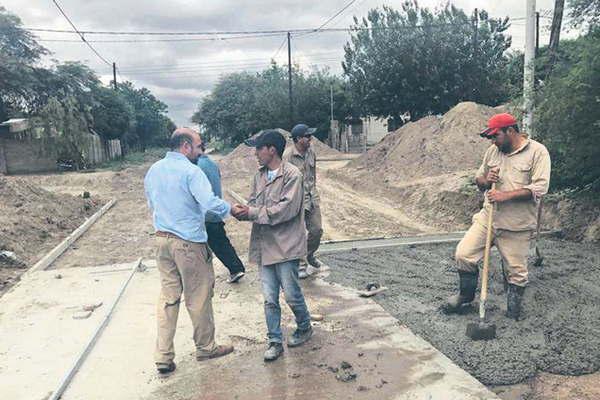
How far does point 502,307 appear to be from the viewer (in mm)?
4867

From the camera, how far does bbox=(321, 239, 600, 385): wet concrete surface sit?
3812 millimetres

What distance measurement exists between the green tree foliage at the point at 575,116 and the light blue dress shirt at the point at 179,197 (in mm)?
5082

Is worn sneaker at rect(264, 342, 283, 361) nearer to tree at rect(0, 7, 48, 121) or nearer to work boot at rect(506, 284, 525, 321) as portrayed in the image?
work boot at rect(506, 284, 525, 321)

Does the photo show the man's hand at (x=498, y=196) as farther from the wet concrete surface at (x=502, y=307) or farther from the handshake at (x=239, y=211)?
the handshake at (x=239, y=211)

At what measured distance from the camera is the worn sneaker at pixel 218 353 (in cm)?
412

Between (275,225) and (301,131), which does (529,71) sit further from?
(275,225)

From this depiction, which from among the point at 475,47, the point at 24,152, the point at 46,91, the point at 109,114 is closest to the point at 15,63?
the point at 46,91

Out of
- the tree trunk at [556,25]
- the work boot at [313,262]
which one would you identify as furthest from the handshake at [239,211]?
the tree trunk at [556,25]

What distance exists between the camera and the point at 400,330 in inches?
179

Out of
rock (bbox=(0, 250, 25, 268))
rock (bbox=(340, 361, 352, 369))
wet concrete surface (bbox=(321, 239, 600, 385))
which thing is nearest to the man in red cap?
wet concrete surface (bbox=(321, 239, 600, 385))

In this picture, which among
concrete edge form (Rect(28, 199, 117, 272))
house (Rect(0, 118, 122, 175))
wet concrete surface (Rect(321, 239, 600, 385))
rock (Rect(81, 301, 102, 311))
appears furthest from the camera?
house (Rect(0, 118, 122, 175))

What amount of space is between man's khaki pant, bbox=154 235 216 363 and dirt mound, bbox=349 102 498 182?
12381mm

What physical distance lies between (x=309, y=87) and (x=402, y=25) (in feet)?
40.7

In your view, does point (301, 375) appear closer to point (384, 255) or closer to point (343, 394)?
point (343, 394)
